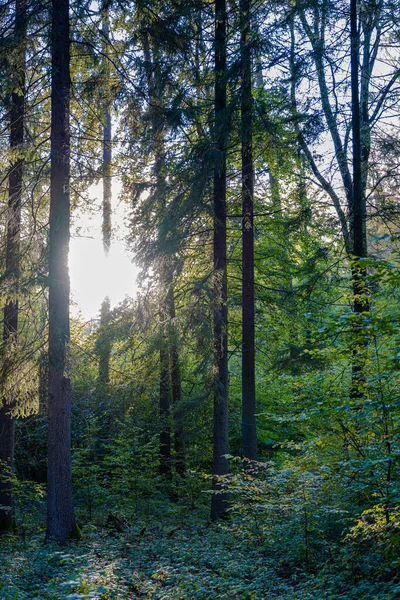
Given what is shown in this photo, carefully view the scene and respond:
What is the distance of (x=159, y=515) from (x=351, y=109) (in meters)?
9.98

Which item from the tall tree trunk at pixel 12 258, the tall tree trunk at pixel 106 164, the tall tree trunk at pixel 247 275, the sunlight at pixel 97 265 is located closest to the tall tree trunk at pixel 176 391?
the tall tree trunk at pixel 247 275

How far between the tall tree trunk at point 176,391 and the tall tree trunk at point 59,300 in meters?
2.49

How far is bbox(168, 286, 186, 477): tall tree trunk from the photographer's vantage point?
34.5ft

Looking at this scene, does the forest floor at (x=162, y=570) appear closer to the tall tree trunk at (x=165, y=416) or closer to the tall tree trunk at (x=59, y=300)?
the tall tree trunk at (x=59, y=300)

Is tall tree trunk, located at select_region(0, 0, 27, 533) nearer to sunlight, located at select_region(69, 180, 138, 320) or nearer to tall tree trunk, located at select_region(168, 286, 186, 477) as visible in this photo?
sunlight, located at select_region(69, 180, 138, 320)

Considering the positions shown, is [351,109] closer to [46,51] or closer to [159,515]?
[46,51]

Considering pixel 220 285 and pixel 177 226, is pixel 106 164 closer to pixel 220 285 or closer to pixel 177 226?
pixel 177 226

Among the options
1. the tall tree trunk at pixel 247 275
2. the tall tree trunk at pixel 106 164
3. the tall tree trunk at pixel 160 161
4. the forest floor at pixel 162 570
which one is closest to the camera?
the forest floor at pixel 162 570

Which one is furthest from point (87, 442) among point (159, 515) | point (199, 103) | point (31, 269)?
point (199, 103)

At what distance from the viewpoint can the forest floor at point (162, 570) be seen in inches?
199

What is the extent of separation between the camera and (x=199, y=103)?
1106 cm

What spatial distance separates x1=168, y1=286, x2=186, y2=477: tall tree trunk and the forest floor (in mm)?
2283

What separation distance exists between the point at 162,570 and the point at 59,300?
4.79m

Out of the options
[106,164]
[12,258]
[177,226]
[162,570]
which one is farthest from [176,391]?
[162,570]
